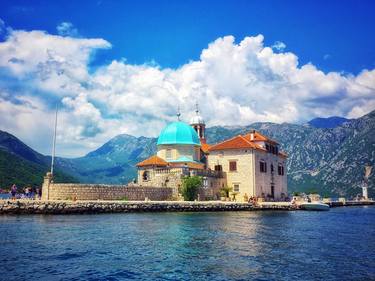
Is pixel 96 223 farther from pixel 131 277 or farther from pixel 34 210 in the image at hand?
pixel 131 277

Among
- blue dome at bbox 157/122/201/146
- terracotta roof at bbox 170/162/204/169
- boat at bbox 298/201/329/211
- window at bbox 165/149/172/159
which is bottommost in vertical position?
boat at bbox 298/201/329/211

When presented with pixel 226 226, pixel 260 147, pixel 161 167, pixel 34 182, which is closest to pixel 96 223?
pixel 226 226

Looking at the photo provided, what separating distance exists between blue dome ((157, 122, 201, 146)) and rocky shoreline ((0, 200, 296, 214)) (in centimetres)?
1522

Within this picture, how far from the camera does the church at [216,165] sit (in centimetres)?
5653

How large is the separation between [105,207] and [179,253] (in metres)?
25.3

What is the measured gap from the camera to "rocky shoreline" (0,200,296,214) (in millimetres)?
39375

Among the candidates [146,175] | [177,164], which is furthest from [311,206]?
[146,175]

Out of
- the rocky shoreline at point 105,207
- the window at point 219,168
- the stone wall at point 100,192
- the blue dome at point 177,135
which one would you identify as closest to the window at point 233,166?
the window at point 219,168

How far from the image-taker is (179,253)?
19031 millimetres

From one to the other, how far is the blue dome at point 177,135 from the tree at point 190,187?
10.6 m

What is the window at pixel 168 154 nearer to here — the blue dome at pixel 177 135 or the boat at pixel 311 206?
the blue dome at pixel 177 135

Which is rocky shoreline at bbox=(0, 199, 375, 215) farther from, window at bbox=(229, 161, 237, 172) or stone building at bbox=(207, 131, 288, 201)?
window at bbox=(229, 161, 237, 172)

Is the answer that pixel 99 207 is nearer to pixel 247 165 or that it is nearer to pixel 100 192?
pixel 100 192

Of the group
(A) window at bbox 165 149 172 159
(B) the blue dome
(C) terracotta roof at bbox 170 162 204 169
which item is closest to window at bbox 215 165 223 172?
(C) terracotta roof at bbox 170 162 204 169
